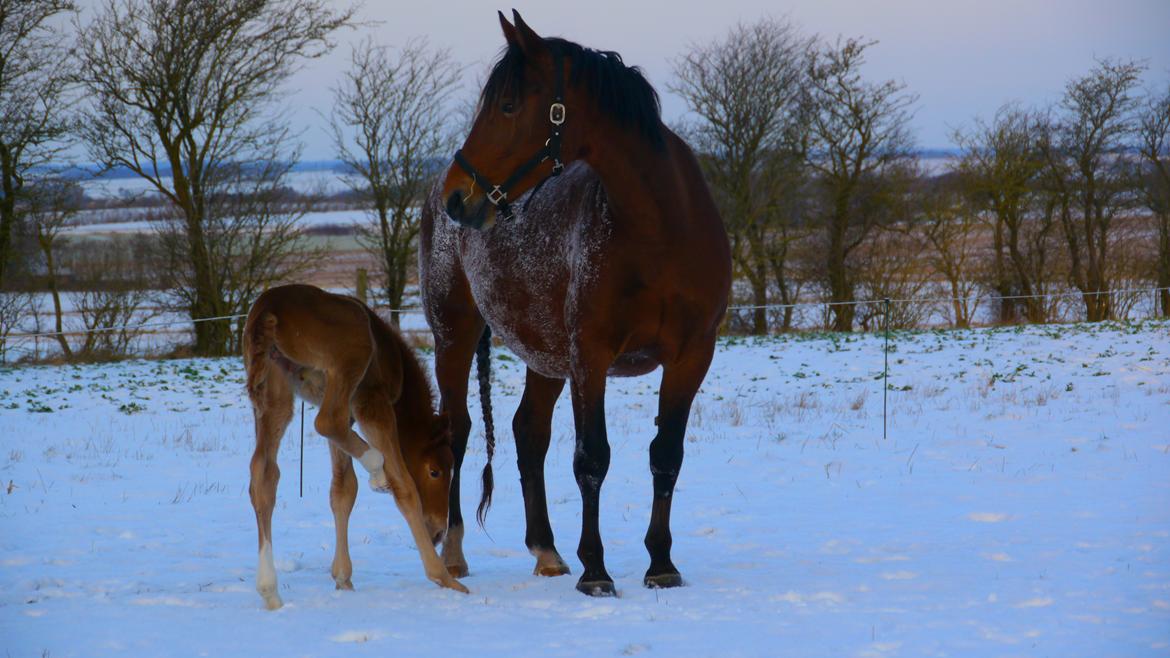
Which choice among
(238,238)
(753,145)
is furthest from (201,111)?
(753,145)

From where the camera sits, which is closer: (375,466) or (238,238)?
(375,466)

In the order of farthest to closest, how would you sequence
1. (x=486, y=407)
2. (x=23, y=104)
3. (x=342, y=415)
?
(x=23, y=104) < (x=486, y=407) < (x=342, y=415)

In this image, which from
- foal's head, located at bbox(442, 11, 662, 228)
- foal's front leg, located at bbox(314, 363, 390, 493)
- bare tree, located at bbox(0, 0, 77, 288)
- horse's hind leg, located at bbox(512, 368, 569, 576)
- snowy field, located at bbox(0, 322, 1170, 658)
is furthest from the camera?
bare tree, located at bbox(0, 0, 77, 288)

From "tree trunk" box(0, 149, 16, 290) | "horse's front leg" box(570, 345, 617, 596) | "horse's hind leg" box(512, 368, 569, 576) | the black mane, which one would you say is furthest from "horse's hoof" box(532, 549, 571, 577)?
"tree trunk" box(0, 149, 16, 290)

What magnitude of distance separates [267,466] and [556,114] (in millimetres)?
1907

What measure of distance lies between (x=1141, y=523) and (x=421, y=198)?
18.9 metres

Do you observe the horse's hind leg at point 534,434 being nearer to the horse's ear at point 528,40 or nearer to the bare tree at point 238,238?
the horse's ear at point 528,40

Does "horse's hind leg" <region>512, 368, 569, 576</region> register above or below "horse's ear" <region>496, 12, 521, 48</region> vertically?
below

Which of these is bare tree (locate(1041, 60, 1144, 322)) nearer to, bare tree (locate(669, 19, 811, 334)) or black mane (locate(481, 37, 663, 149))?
bare tree (locate(669, 19, 811, 334))

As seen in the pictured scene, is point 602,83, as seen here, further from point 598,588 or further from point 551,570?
point 551,570

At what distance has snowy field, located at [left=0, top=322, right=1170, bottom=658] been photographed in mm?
3619

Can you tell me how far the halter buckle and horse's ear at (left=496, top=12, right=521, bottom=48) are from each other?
1.01 ft

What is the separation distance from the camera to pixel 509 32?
4246mm

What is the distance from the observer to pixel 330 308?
13.9 ft
